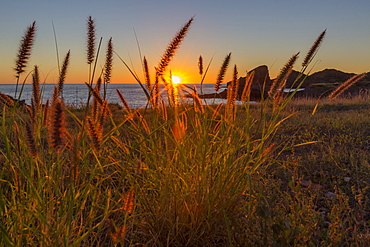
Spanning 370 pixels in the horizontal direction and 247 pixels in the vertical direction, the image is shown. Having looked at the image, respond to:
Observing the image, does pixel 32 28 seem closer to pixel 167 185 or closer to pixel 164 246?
pixel 167 185

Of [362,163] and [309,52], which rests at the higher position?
[309,52]

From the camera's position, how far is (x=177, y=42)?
1.71 m

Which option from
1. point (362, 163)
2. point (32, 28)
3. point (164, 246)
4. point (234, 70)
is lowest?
point (164, 246)

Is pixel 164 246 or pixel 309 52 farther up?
pixel 309 52

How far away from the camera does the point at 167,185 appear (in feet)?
6.56

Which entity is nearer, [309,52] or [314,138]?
[309,52]

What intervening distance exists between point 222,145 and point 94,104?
0.95m

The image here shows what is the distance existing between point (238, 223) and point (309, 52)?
1.27 m

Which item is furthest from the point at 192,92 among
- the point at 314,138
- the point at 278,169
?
the point at 314,138

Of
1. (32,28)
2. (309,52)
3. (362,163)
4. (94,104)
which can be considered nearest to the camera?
(32,28)

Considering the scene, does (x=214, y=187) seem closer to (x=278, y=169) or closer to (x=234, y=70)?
(x=234, y=70)

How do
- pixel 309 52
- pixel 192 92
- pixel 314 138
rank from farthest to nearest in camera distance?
pixel 314 138 < pixel 309 52 < pixel 192 92

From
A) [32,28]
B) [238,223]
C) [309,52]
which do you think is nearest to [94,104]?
[32,28]

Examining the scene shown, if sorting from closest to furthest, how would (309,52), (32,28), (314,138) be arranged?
(32,28)
(309,52)
(314,138)
